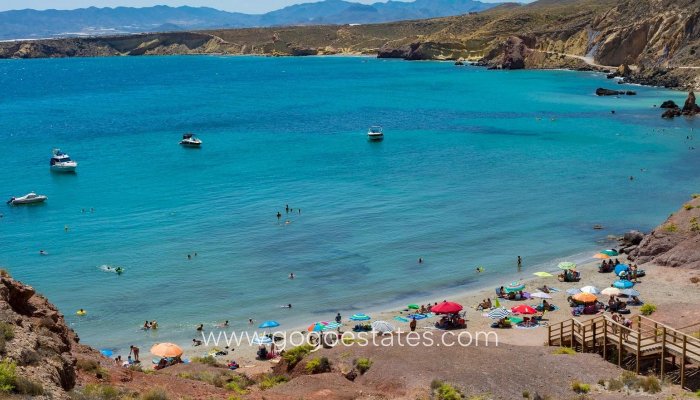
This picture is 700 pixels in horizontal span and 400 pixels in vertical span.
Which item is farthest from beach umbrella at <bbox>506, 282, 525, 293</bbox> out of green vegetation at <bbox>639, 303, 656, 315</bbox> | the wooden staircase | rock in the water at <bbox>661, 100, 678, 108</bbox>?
rock in the water at <bbox>661, 100, 678, 108</bbox>

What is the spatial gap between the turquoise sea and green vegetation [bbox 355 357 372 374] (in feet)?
38.6

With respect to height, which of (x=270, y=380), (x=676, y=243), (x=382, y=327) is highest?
(x=270, y=380)

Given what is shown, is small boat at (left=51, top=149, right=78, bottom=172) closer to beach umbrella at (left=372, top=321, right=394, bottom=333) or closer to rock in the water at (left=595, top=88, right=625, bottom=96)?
beach umbrella at (left=372, top=321, right=394, bottom=333)

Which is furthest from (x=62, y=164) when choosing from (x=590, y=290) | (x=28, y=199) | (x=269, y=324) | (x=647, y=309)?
(x=647, y=309)

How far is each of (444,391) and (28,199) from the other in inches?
1783

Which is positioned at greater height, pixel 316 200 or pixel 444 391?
pixel 444 391

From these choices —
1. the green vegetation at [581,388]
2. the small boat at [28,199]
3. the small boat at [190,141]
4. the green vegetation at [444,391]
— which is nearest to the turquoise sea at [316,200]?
the small boat at [28,199]

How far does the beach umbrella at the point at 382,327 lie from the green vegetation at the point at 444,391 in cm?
963

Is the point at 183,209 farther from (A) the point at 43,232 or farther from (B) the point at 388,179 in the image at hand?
(B) the point at 388,179

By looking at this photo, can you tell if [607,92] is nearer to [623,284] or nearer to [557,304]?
[623,284]

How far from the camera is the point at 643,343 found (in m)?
24.5

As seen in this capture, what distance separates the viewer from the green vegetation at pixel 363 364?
23625mm

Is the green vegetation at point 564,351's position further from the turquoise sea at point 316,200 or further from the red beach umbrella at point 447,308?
the turquoise sea at point 316,200

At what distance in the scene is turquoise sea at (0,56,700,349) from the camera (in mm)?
39031
